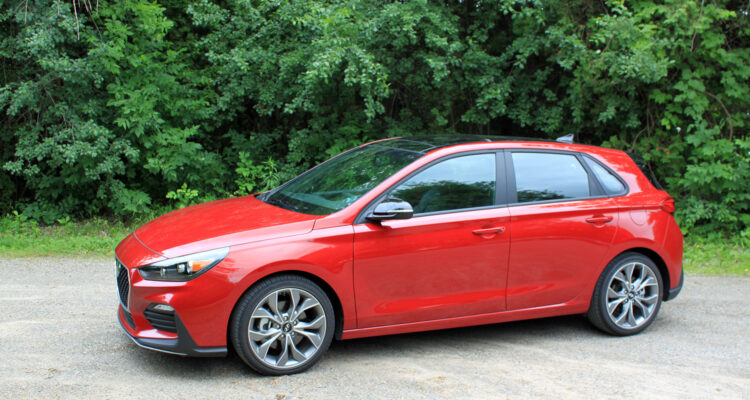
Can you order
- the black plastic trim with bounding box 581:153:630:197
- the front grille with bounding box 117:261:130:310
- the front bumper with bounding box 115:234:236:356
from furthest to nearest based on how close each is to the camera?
the black plastic trim with bounding box 581:153:630:197 → the front grille with bounding box 117:261:130:310 → the front bumper with bounding box 115:234:236:356

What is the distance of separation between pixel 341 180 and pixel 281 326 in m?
1.38

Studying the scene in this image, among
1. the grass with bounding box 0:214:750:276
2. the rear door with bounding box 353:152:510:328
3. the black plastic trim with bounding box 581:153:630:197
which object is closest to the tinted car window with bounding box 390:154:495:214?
the rear door with bounding box 353:152:510:328

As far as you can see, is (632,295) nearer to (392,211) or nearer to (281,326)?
(392,211)

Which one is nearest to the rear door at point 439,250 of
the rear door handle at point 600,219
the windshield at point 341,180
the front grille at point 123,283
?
the windshield at point 341,180

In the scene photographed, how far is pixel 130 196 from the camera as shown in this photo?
9891mm

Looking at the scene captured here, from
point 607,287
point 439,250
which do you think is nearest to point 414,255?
point 439,250

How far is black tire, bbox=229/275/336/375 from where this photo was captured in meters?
4.39

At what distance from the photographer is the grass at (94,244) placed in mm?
8148

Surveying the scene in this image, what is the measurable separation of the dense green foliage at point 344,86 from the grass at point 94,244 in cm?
31

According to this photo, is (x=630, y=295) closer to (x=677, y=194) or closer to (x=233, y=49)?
(x=677, y=194)

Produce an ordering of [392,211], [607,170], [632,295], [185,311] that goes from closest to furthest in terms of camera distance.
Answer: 1. [185,311]
2. [392,211]
3. [632,295]
4. [607,170]

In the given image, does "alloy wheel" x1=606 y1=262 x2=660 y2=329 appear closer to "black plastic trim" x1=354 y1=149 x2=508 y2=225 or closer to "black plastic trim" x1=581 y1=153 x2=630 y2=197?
"black plastic trim" x1=581 y1=153 x2=630 y2=197

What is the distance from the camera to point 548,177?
5.44m

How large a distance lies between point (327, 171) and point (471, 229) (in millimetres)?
1422
